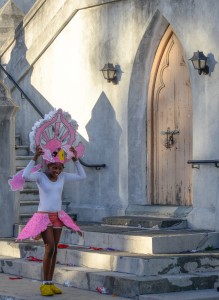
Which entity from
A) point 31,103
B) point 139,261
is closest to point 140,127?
point 31,103

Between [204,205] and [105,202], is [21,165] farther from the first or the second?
[204,205]

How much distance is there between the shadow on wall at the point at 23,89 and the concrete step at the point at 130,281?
→ 222 inches

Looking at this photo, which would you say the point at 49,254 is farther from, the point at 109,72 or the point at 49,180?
the point at 109,72

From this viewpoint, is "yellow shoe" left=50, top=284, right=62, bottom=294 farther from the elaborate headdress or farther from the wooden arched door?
the wooden arched door

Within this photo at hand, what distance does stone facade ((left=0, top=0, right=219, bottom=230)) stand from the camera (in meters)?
14.4

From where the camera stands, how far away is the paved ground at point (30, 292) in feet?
38.1

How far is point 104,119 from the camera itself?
16.5m

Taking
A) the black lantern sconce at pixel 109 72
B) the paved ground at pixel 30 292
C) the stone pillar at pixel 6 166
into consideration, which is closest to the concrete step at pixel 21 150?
the stone pillar at pixel 6 166

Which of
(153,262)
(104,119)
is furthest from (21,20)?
(153,262)

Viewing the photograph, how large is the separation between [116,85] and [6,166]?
7.46ft

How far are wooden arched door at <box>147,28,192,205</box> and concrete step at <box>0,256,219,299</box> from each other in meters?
2.86

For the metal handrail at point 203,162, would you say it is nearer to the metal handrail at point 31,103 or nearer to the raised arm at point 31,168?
the metal handrail at point 31,103

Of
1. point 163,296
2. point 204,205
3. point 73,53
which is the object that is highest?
point 73,53

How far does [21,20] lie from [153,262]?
31.1 feet
